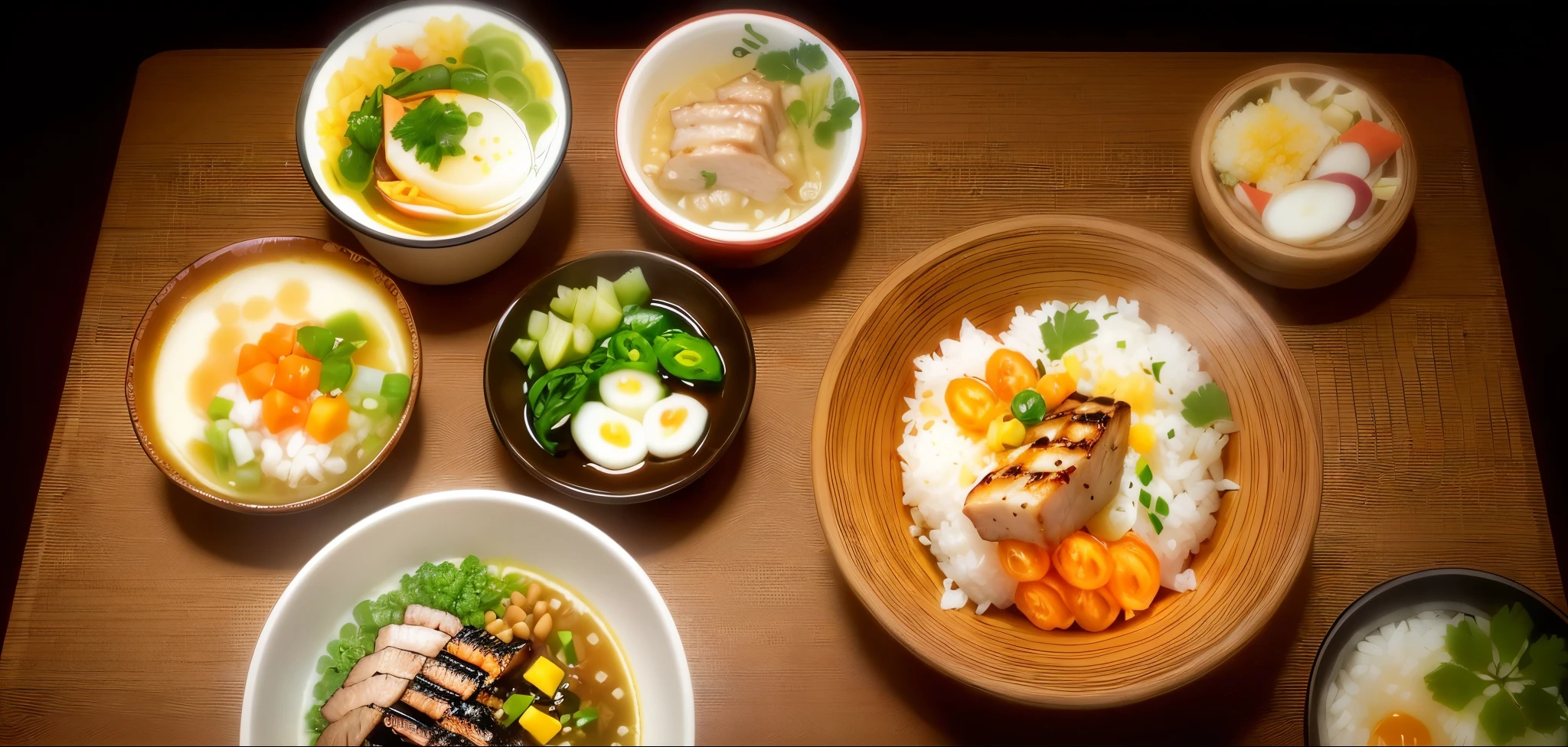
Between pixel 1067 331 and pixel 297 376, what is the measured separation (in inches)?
68.9

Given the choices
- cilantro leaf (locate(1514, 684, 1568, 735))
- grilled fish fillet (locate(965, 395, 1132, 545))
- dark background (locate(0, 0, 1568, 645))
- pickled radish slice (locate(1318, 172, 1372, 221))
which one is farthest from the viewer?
dark background (locate(0, 0, 1568, 645))

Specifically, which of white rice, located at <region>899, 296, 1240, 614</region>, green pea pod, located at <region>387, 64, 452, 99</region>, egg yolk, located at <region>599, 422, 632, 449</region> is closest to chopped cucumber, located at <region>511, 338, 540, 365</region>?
egg yolk, located at <region>599, 422, 632, 449</region>

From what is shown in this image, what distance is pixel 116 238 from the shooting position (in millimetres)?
2689

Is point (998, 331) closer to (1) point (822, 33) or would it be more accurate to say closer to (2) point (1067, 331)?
(2) point (1067, 331)

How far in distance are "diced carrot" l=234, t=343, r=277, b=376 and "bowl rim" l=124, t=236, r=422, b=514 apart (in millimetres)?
208

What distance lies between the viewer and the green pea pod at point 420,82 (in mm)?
2518

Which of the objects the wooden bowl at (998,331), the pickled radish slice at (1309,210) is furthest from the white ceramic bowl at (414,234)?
the pickled radish slice at (1309,210)

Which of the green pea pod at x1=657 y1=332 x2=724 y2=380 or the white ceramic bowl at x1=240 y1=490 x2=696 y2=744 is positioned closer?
the white ceramic bowl at x1=240 y1=490 x2=696 y2=744

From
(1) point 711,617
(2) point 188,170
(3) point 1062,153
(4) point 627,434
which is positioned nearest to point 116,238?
(2) point 188,170

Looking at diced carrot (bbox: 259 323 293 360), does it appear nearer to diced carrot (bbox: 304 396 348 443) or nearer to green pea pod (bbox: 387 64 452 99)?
diced carrot (bbox: 304 396 348 443)

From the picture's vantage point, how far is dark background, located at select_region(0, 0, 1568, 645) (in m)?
3.43

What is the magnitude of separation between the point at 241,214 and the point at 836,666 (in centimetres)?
192

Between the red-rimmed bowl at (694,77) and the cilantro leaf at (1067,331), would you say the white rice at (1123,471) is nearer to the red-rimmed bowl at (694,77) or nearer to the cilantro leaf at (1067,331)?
the cilantro leaf at (1067,331)

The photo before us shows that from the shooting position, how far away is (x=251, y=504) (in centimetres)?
224
